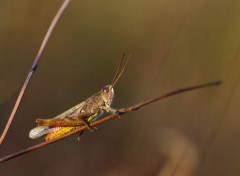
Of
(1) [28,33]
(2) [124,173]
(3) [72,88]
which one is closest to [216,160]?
(2) [124,173]

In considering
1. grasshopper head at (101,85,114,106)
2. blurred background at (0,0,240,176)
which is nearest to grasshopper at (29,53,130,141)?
grasshopper head at (101,85,114,106)

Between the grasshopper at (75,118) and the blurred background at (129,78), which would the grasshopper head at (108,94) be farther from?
the blurred background at (129,78)

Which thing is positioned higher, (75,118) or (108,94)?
(108,94)

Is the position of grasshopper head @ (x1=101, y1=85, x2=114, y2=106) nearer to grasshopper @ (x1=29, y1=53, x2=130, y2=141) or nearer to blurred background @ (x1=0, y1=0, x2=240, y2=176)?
grasshopper @ (x1=29, y1=53, x2=130, y2=141)

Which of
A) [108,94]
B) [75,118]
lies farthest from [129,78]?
[75,118]

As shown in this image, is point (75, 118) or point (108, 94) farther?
point (108, 94)

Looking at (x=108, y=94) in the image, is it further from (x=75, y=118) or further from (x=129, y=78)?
(x=129, y=78)

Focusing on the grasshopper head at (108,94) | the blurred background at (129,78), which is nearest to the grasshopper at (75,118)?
the grasshopper head at (108,94)
